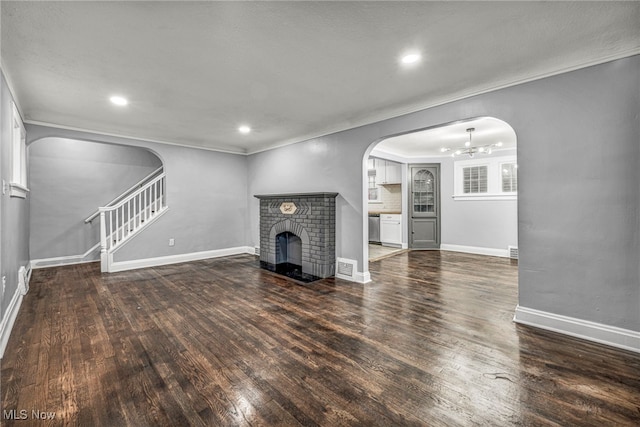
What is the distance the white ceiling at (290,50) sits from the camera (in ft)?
6.17

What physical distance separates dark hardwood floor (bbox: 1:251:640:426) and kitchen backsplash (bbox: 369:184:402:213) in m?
4.53

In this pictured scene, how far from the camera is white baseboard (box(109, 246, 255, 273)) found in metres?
5.00

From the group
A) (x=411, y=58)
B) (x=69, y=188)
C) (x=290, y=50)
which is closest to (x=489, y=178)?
(x=411, y=58)

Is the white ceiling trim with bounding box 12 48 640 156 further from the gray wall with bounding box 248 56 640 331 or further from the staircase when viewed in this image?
the staircase

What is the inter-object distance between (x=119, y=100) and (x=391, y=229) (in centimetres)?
636

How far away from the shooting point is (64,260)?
5.51 metres

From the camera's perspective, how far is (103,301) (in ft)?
11.4

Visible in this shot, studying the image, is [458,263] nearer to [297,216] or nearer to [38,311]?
[297,216]

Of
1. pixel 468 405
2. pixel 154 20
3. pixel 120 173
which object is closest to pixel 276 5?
pixel 154 20

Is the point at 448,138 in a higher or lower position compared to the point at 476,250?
higher

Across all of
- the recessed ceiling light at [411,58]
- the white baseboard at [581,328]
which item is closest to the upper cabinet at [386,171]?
the recessed ceiling light at [411,58]

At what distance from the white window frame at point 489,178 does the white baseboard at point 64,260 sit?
824 cm

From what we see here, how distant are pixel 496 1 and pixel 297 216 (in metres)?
3.81

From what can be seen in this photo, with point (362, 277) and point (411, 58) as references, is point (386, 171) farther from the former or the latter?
point (411, 58)
